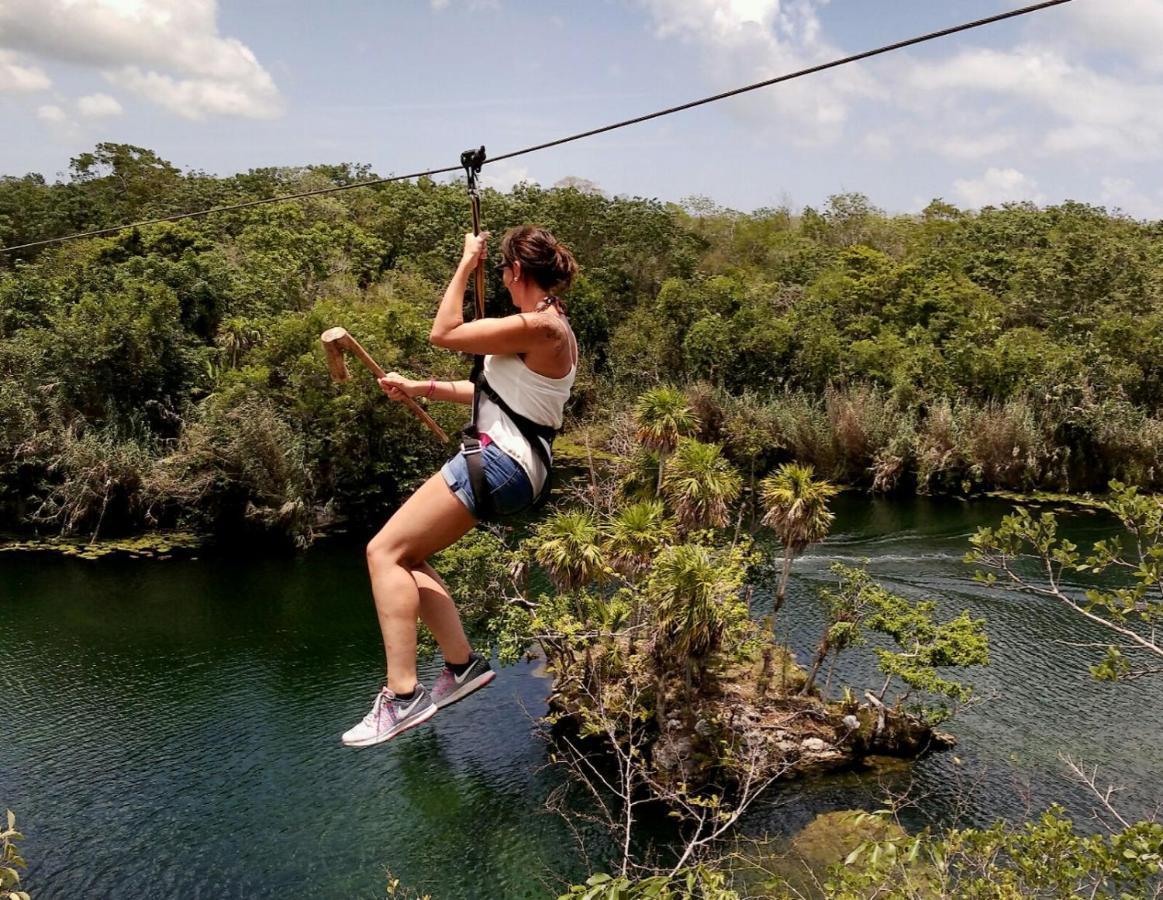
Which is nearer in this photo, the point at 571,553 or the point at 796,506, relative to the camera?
the point at 571,553

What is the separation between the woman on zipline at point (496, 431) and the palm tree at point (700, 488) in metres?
10.0

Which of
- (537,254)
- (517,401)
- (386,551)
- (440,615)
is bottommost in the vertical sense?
(440,615)

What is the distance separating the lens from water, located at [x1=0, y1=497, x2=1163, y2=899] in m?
11.6

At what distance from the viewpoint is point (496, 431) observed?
132 inches

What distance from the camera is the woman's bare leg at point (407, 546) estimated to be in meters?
3.32

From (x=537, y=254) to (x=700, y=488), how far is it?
33.7 feet

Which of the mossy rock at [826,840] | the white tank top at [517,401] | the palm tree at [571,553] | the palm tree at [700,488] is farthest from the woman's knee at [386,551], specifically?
the palm tree at [700,488]


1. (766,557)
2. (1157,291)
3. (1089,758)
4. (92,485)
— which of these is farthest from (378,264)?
(1089,758)

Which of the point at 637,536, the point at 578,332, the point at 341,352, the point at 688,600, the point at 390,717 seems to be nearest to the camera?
the point at 390,717

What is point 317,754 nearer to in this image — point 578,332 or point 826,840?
point 826,840

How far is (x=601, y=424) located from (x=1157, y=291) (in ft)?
55.6

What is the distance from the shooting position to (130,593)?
20.3m

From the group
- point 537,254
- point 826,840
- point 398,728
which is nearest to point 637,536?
point 826,840

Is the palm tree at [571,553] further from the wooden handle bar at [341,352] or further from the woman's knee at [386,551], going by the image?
the woman's knee at [386,551]
